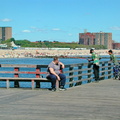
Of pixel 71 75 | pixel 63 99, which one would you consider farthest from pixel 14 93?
pixel 71 75

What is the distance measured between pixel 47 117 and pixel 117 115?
4.78 ft

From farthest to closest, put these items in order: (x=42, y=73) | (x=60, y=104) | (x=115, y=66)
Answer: (x=115, y=66) < (x=42, y=73) < (x=60, y=104)

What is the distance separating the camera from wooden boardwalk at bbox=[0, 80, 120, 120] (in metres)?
8.46

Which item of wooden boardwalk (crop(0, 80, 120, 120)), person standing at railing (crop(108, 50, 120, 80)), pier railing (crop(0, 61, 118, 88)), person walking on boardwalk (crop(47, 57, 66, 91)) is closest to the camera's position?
wooden boardwalk (crop(0, 80, 120, 120))

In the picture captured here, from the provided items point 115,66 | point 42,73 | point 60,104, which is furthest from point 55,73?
point 115,66

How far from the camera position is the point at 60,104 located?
10.1 m

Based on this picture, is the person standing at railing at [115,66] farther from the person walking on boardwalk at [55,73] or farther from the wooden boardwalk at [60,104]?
the person walking on boardwalk at [55,73]

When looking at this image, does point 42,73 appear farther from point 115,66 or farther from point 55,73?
point 115,66

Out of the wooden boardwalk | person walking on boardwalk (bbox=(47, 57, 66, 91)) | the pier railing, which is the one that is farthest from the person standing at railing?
person walking on boardwalk (bbox=(47, 57, 66, 91))

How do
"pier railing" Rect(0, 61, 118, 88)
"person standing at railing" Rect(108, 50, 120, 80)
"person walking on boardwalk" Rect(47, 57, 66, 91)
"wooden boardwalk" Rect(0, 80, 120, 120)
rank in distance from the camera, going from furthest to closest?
"person standing at railing" Rect(108, 50, 120, 80) < "pier railing" Rect(0, 61, 118, 88) < "person walking on boardwalk" Rect(47, 57, 66, 91) < "wooden boardwalk" Rect(0, 80, 120, 120)

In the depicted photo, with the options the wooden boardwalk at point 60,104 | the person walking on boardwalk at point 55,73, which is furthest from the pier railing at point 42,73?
the wooden boardwalk at point 60,104

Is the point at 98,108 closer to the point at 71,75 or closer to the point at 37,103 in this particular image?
the point at 37,103

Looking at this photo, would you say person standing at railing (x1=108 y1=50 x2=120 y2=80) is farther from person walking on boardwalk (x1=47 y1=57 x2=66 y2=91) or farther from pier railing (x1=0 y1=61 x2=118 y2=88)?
person walking on boardwalk (x1=47 y1=57 x2=66 y2=91)

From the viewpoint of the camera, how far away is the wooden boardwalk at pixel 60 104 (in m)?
8.46
